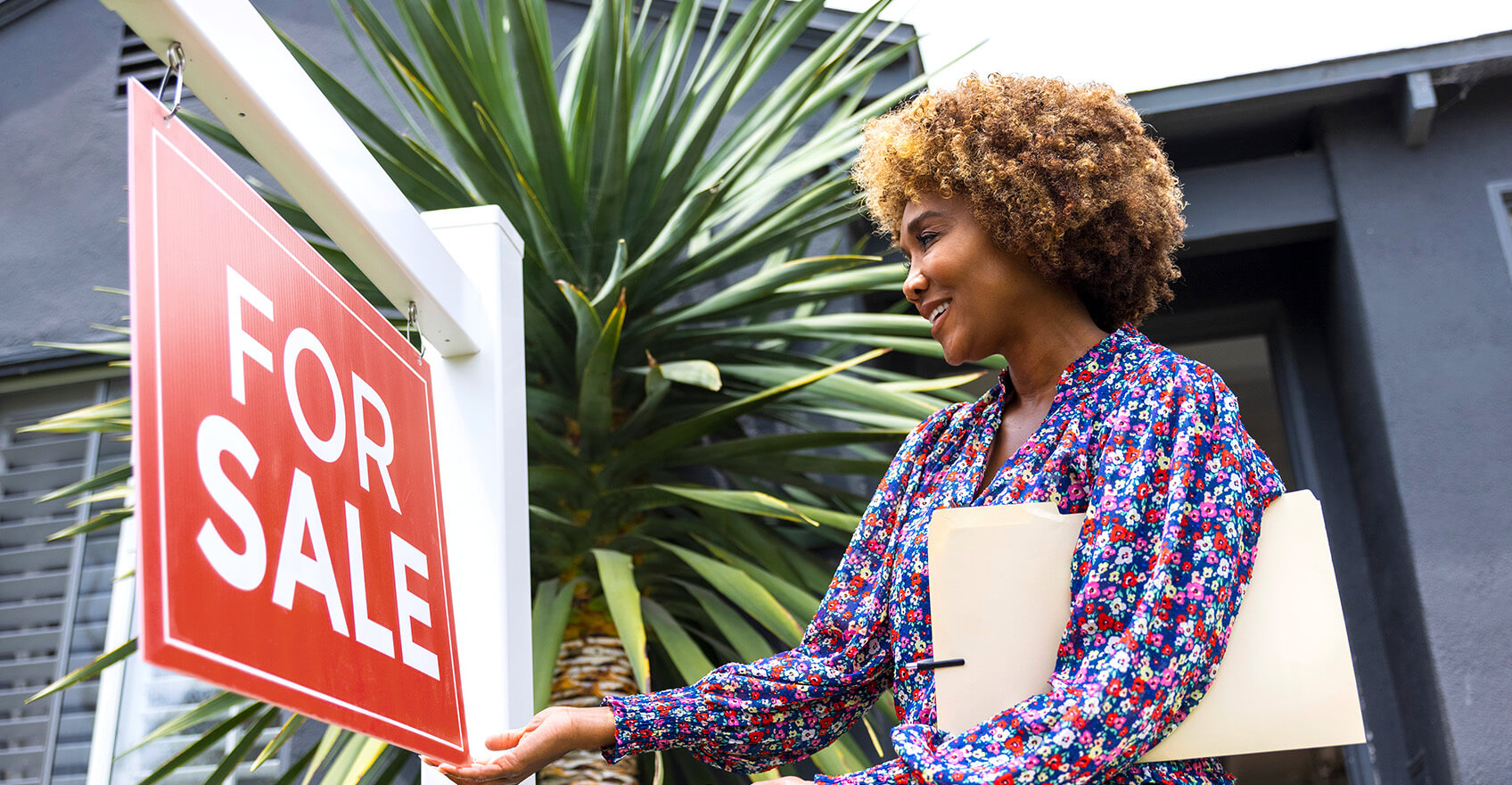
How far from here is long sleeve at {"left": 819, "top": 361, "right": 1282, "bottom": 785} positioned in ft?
3.11

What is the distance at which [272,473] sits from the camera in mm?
865

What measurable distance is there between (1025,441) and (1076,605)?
0.97 feet

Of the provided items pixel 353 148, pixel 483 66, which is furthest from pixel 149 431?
pixel 483 66

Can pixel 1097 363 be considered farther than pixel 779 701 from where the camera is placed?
No

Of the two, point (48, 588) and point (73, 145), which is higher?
point (73, 145)

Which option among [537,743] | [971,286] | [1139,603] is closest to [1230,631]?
[1139,603]

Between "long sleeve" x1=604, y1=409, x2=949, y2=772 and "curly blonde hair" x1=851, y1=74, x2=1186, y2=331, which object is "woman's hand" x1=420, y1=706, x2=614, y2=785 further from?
"curly blonde hair" x1=851, y1=74, x2=1186, y2=331

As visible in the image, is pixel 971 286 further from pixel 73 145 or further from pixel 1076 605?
pixel 73 145

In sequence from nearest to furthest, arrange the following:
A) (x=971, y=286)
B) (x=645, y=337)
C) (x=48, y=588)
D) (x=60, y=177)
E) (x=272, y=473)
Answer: (x=272, y=473) → (x=971, y=286) → (x=645, y=337) → (x=48, y=588) → (x=60, y=177)

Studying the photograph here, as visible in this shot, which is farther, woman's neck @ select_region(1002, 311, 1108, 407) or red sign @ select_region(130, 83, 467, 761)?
woman's neck @ select_region(1002, 311, 1108, 407)

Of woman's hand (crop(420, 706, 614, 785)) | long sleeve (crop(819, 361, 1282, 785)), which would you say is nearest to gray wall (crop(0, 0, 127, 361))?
woman's hand (crop(420, 706, 614, 785))

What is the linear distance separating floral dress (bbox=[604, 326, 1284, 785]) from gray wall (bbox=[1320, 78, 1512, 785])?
2.51m

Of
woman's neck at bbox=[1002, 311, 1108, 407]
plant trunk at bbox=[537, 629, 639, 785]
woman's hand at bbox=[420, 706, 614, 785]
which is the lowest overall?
woman's hand at bbox=[420, 706, 614, 785]

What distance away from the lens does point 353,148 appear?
45.2 inches
